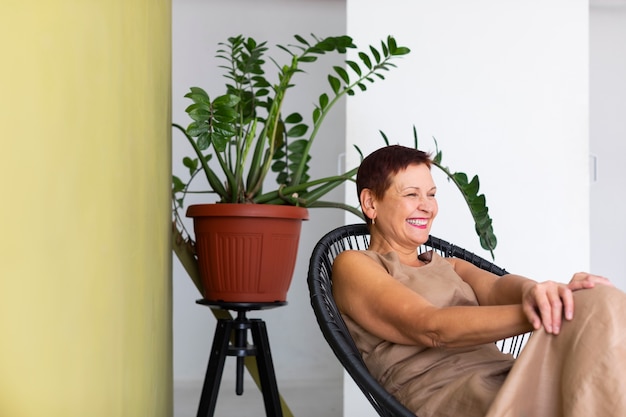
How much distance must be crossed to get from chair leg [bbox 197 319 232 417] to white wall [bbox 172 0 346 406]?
2.41 metres

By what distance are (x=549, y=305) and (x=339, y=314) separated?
20.2 inches

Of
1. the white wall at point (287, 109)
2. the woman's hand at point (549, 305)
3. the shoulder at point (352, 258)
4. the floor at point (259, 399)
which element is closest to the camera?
the woman's hand at point (549, 305)

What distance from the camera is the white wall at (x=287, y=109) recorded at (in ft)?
16.3

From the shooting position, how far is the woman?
129cm

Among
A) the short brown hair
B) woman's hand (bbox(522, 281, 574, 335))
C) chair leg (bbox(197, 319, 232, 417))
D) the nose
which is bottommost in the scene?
chair leg (bbox(197, 319, 232, 417))

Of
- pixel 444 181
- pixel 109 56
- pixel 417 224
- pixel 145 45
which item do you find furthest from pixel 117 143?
pixel 444 181

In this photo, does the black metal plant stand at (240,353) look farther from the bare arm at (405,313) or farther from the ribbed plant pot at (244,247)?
the bare arm at (405,313)

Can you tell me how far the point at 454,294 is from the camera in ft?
5.92

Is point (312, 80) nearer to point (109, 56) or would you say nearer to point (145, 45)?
point (145, 45)

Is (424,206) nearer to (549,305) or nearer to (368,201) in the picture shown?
(368,201)

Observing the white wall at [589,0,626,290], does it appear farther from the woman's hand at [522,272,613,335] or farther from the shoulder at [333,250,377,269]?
the woman's hand at [522,272,613,335]

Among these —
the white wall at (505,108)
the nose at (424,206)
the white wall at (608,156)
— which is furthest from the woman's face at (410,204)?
the white wall at (608,156)

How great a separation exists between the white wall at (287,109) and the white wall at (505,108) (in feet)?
6.35

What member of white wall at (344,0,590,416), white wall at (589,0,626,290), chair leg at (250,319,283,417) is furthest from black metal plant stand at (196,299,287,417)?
white wall at (589,0,626,290)
